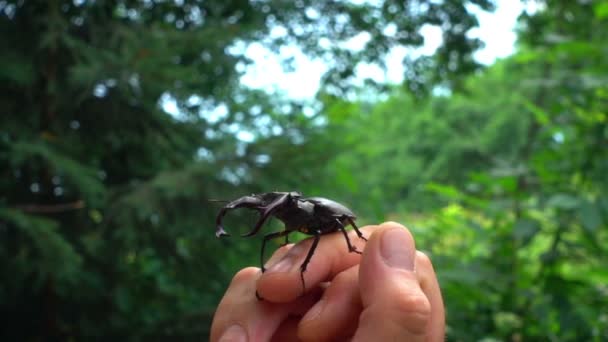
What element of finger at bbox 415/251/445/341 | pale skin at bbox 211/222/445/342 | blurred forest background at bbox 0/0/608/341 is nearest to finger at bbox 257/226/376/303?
pale skin at bbox 211/222/445/342

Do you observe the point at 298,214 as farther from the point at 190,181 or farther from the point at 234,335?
the point at 190,181

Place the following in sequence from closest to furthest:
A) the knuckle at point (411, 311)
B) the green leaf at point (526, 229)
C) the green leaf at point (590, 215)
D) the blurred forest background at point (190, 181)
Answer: the knuckle at point (411, 311), the green leaf at point (590, 215), the green leaf at point (526, 229), the blurred forest background at point (190, 181)

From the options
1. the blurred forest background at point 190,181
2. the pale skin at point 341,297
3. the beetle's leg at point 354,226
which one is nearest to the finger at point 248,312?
the pale skin at point 341,297

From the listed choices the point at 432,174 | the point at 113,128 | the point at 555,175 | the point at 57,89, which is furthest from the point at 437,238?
the point at 432,174

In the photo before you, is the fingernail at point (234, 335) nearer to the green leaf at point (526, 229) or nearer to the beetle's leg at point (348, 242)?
the beetle's leg at point (348, 242)

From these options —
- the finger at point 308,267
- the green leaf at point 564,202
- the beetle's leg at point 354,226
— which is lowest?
the green leaf at point 564,202

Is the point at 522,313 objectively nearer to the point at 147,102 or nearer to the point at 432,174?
the point at 147,102

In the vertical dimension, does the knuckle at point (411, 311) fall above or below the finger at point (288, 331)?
above
